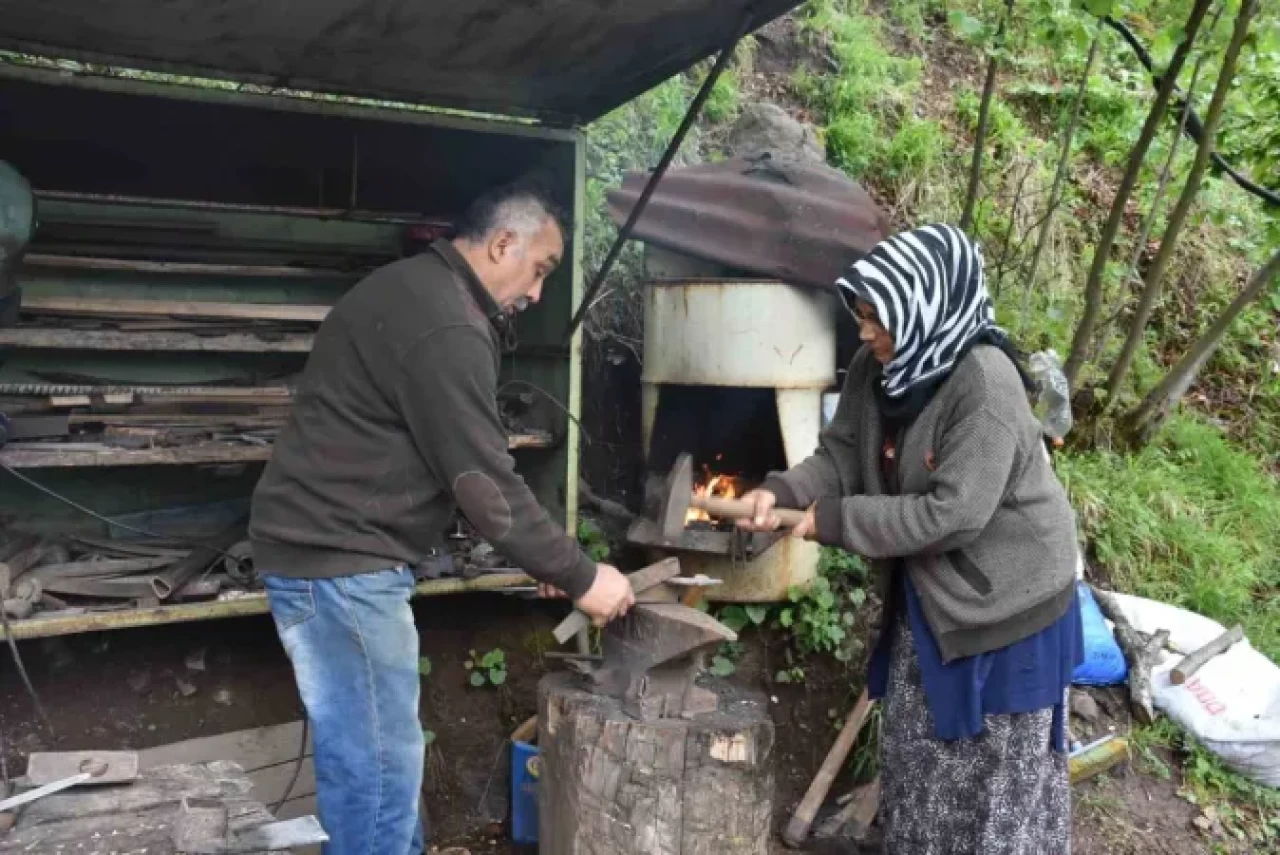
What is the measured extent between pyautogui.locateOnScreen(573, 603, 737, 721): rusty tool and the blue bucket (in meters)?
0.76

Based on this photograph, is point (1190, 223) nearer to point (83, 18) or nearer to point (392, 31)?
point (392, 31)

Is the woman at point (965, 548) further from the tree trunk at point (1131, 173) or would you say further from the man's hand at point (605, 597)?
the tree trunk at point (1131, 173)

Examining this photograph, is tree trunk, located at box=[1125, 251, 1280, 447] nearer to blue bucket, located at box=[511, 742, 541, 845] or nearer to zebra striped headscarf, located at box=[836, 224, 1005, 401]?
zebra striped headscarf, located at box=[836, 224, 1005, 401]

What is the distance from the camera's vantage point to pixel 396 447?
8.41 feet

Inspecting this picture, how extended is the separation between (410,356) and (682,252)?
2173mm

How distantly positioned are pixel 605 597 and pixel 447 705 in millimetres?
1866

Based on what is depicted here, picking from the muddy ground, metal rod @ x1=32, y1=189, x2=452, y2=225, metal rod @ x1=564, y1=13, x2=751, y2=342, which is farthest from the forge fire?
metal rod @ x1=32, y1=189, x2=452, y2=225

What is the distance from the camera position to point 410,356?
248 centimetres

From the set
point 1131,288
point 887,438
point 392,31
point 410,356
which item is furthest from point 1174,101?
point 410,356

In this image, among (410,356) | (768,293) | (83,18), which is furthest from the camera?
(768,293)

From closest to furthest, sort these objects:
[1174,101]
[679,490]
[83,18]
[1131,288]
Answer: [83,18]
[679,490]
[1174,101]
[1131,288]

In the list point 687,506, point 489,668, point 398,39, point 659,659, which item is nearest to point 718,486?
point 687,506

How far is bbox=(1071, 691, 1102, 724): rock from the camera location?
443 cm

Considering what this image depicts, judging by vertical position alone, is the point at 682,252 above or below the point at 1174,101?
below
